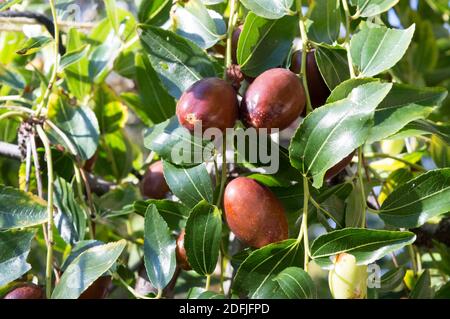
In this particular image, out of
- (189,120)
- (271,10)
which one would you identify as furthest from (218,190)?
(271,10)

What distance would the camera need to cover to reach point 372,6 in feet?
3.26

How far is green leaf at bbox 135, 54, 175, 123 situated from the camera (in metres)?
1.18

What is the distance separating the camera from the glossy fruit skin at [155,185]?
1.14 m

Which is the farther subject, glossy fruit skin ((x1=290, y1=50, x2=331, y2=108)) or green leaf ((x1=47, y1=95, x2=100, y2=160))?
green leaf ((x1=47, y1=95, x2=100, y2=160))

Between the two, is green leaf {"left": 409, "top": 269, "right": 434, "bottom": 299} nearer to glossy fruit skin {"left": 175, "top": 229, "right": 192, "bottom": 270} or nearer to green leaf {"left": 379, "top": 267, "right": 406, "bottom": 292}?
green leaf {"left": 379, "top": 267, "right": 406, "bottom": 292}

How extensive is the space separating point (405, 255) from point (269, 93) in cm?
71

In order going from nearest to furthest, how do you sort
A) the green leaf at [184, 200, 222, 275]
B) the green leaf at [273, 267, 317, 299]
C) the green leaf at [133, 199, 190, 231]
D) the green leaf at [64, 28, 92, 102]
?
the green leaf at [273, 267, 317, 299] < the green leaf at [184, 200, 222, 275] < the green leaf at [133, 199, 190, 231] < the green leaf at [64, 28, 92, 102]

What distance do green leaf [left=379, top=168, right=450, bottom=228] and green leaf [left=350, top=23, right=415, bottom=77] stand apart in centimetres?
14

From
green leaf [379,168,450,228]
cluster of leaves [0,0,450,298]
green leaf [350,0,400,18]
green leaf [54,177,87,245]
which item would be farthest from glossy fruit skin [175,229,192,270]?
green leaf [350,0,400,18]

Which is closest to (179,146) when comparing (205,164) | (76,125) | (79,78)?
(205,164)

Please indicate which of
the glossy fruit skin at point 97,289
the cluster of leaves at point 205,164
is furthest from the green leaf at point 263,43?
the glossy fruit skin at point 97,289

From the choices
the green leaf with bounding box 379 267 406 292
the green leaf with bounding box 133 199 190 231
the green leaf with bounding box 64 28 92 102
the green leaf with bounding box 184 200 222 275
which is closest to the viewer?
the green leaf with bounding box 184 200 222 275

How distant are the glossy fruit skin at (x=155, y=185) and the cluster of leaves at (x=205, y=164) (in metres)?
0.06

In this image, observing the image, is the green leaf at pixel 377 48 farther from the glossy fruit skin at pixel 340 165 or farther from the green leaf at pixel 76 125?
the green leaf at pixel 76 125
